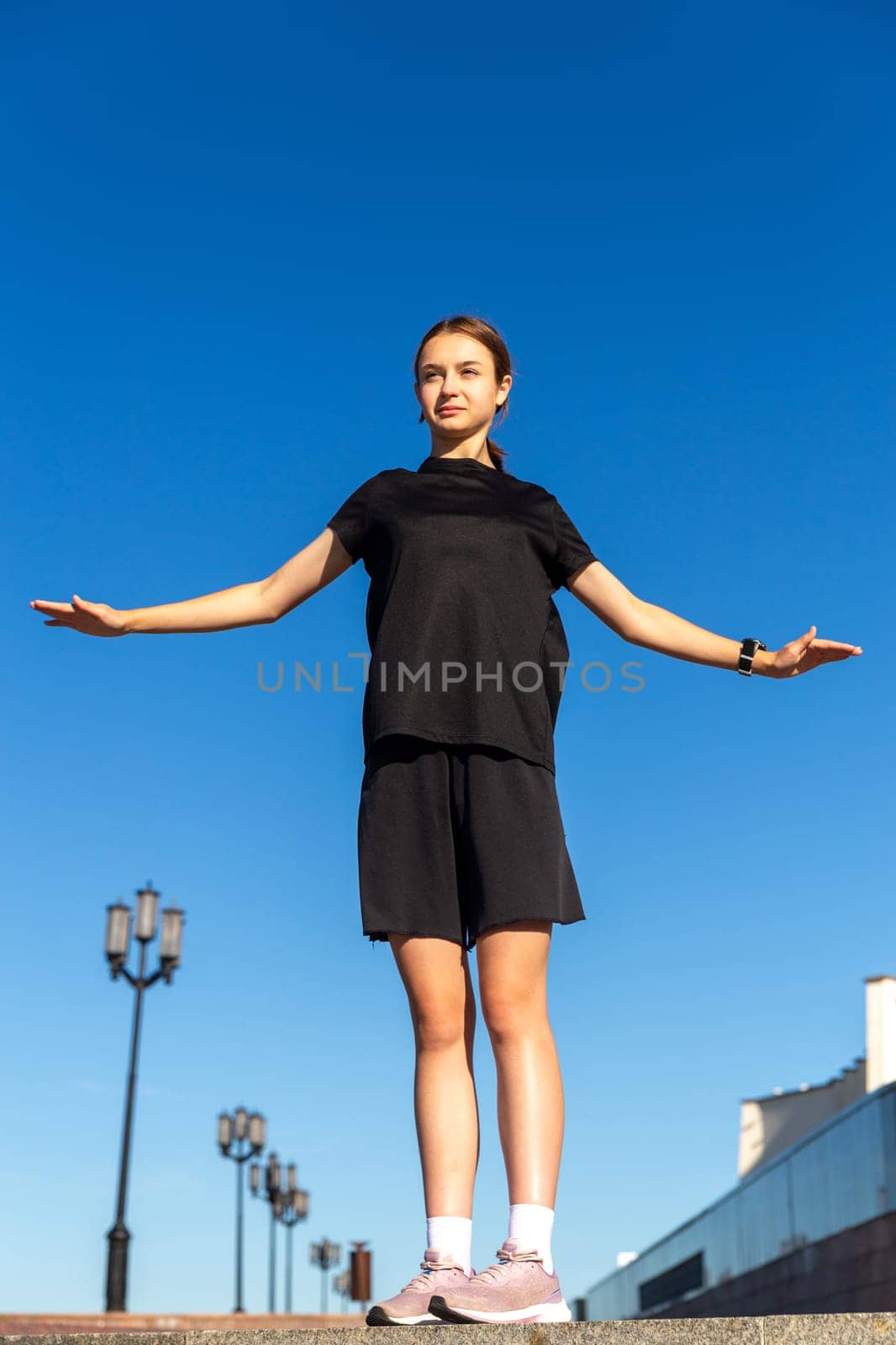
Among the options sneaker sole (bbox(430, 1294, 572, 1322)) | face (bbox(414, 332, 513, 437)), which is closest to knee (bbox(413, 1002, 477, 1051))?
sneaker sole (bbox(430, 1294, 572, 1322))

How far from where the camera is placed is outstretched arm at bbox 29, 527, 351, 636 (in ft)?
13.1

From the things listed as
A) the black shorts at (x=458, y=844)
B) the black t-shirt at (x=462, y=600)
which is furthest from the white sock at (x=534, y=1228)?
the black t-shirt at (x=462, y=600)

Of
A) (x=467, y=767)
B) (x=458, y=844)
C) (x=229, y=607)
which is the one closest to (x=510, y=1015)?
(x=458, y=844)

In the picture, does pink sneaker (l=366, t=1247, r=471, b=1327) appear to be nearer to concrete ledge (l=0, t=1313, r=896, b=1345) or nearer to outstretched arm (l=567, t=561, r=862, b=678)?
concrete ledge (l=0, t=1313, r=896, b=1345)

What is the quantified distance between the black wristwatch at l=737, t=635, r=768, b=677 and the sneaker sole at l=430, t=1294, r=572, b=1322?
176 centimetres

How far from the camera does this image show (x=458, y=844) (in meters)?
3.65

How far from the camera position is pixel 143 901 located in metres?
18.7

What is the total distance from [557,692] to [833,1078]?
158 ft

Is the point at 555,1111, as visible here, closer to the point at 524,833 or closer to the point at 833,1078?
the point at 524,833

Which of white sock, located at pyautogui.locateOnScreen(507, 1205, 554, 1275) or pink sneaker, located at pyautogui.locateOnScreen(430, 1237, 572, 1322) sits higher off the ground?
white sock, located at pyautogui.locateOnScreen(507, 1205, 554, 1275)

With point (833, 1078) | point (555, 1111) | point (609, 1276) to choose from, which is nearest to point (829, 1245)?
point (833, 1078)

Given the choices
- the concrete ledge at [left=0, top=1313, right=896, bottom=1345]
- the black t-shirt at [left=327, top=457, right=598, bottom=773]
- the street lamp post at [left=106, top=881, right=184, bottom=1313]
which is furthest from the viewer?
the street lamp post at [left=106, top=881, right=184, bottom=1313]

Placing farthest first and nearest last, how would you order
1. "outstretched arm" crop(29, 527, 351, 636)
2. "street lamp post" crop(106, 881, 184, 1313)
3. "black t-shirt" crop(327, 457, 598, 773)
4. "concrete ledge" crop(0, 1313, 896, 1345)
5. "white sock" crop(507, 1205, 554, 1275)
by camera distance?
"street lamp post" crop(106, 881, 184, 1313) < "outstretched arm" crop(29, 527, 351, 636) < "black t-shirt" crop(327, 457, 598, 773) < "white sock" crop(507, 1205, 554, 1275) < "concrete ledge" crop(0, 1313, 896, 1345)

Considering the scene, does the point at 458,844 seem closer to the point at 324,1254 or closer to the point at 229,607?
the point at 229,607
